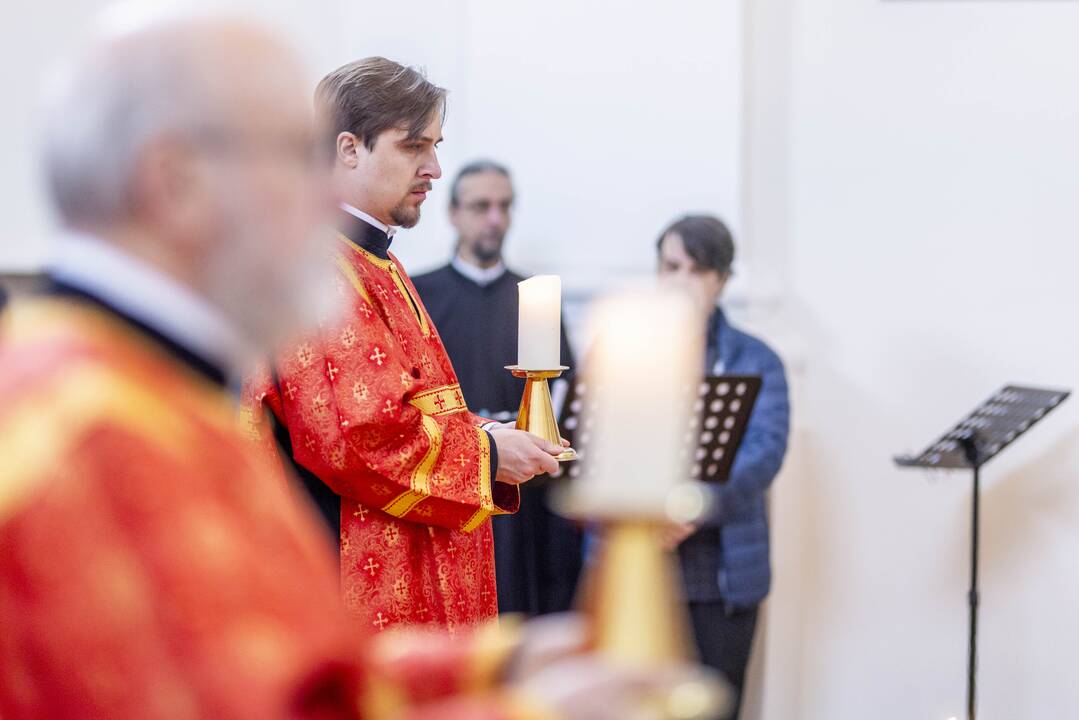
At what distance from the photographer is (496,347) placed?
14.4ft

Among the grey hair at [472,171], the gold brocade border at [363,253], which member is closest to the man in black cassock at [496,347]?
the grey hair at [472,171]

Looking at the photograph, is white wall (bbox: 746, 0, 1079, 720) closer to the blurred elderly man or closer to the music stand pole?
the music stand pole

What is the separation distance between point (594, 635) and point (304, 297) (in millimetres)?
394

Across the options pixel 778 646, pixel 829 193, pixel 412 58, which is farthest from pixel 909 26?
pixel 778 646

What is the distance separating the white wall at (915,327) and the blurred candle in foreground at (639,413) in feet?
12.5

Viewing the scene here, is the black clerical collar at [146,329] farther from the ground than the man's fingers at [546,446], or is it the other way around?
the black clerical collar at [146,329]

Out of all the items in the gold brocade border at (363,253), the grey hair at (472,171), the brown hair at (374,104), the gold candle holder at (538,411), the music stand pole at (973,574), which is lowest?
the music stand pole at (973,574)

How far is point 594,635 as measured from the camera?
116 cm

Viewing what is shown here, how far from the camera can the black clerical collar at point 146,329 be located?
45.9 inches

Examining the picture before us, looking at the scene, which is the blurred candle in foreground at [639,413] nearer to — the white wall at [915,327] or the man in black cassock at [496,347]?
the man in black cassock at [496,347]

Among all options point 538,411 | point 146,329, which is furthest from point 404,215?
point 146,329

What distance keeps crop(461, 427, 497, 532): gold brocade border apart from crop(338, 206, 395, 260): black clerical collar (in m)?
0.41

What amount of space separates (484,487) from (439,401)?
0.20 m

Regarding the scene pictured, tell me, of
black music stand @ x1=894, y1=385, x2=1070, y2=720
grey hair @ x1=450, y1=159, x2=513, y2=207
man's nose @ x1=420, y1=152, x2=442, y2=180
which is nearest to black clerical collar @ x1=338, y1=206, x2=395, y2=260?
man's nose @ x1=420, y1=152, x2=442, y2=180
